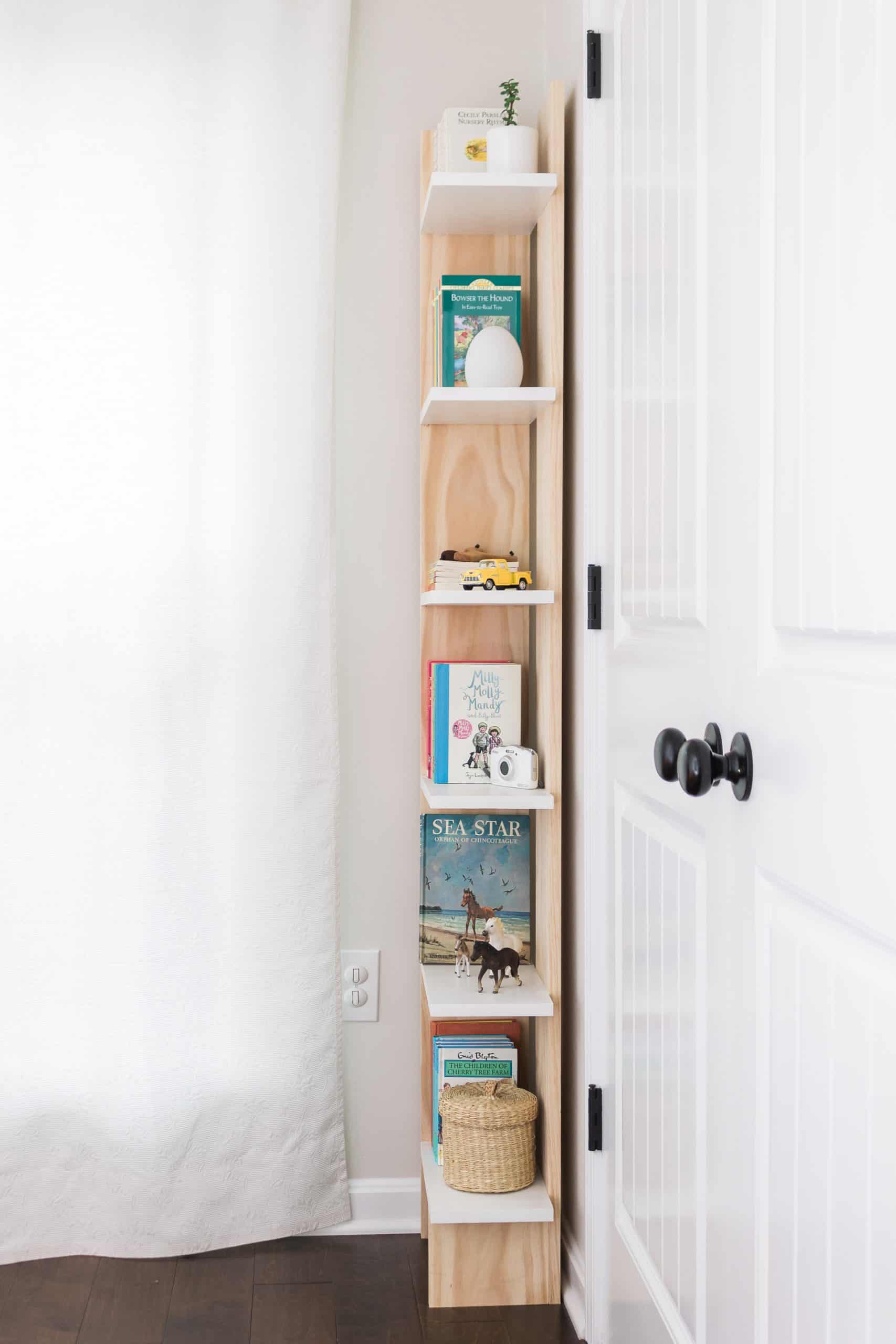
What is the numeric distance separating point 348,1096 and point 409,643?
0.87 metres

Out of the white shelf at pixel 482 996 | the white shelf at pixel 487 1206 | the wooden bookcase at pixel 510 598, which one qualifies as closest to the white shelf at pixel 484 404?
the wooden bookcase at pixel 510 598

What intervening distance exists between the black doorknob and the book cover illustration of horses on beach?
97cm

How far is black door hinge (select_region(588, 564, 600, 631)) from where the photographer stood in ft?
5.75

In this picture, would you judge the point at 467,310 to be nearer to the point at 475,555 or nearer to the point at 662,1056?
the point at 475,555

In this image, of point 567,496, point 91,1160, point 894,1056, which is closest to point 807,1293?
point 894,1056

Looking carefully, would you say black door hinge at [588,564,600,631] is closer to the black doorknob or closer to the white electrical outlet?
the black doorknob

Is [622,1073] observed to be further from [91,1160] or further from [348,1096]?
[91,1160]

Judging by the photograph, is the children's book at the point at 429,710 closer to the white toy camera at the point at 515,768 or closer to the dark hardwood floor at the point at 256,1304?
the white toy camera at the point at 515,768

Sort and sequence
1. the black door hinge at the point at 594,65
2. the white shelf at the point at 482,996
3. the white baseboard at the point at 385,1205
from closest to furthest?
the black door hinge at the point at 594,65 < the white shelf at the point at 482,996 < the white baseboard at the point at 385,1205

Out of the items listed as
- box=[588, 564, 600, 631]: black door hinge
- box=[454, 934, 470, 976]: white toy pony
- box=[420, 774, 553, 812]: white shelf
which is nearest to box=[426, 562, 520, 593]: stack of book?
box=[588, 564, 600, 631]: black door hinge

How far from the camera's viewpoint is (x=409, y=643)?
7.30 feet

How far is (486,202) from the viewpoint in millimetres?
1933

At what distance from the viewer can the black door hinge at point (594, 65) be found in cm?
173

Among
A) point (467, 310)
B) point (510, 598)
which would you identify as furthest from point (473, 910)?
point (467, 310)
